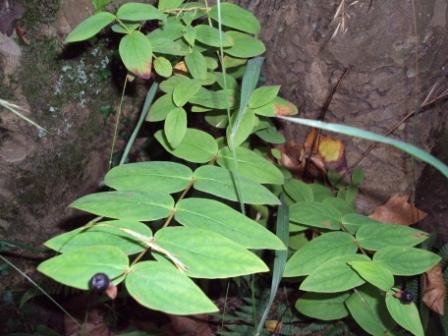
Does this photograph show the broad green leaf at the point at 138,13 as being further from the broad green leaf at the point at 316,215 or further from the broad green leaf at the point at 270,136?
the broad green leaf at the point at 316,215

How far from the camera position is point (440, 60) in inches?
56.4

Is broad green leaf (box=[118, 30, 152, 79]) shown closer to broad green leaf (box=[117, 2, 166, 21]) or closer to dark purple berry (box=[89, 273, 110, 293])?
broad green leaf (box=[117, 2, 166, 21])

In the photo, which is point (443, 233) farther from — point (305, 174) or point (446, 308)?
point (305, 174)

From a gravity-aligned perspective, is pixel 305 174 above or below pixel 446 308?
above

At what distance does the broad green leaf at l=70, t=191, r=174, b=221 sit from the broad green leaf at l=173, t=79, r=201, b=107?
321mm

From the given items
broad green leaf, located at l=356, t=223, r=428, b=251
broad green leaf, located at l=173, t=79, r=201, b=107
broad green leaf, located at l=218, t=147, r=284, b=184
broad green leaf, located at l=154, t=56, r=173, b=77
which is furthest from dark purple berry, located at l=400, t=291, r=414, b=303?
broad green leaf, located at l=154, t=56, r=173, b=77

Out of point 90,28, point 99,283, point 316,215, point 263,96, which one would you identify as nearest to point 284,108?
point 263,96

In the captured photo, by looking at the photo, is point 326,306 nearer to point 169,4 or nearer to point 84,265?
point 84,265

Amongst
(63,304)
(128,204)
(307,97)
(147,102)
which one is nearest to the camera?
(128,204)

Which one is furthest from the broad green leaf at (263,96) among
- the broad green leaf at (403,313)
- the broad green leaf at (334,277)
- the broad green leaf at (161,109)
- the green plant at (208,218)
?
the broad green leaf at (403,313)

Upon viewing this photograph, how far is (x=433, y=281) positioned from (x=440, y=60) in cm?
71

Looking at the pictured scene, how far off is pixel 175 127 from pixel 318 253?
48cm

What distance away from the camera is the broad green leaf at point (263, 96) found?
120 centimetres

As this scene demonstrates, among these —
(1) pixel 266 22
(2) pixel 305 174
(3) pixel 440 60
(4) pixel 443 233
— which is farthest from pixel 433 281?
(1) pixel 266 22
